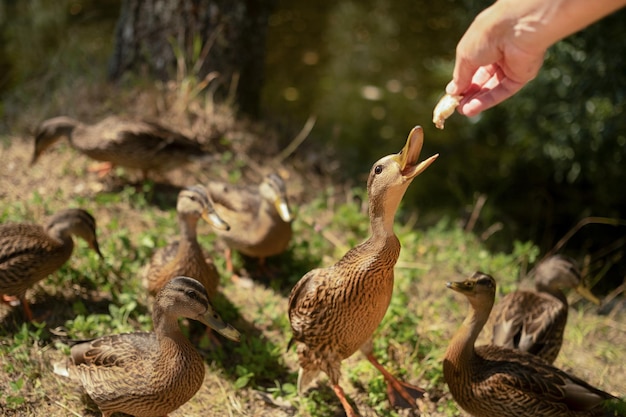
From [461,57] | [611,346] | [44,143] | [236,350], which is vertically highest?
[461,57]

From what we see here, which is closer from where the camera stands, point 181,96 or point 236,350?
point 236,350

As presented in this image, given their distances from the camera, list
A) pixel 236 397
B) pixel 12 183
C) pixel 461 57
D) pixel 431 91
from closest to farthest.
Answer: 1. pixel 461 57
2. pixel 236 397
3. pixel 12 183
4. pixel 431 91

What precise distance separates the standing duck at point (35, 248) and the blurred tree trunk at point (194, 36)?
247 cm

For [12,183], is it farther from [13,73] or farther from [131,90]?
[13,73]

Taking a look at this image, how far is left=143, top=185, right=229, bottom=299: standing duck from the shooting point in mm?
4723

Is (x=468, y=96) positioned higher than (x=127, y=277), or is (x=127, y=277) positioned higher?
(x=468, y=96)

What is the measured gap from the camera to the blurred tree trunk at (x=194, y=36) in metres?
6.80

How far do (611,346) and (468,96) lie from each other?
9.47ft

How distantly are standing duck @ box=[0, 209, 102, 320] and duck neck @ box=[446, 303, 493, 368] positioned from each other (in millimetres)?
2503

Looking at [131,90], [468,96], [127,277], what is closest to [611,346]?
[468,96]

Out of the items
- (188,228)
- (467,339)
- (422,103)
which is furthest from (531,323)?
(422,103)

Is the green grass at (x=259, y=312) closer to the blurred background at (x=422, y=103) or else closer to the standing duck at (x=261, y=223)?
the standing duck at (x=261, y=223)

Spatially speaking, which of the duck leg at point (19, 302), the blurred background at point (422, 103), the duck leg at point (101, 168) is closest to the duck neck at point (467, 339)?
the blurred background at point (422, 103)

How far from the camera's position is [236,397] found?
442 centimetres
